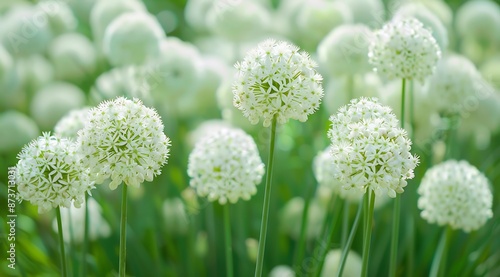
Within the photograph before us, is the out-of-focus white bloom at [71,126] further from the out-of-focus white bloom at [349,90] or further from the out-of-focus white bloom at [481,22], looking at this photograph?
the out-of-focus white bloom at [481,22]

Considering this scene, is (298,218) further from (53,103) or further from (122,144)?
(53,103)

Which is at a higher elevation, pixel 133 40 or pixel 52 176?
pixel 133 40

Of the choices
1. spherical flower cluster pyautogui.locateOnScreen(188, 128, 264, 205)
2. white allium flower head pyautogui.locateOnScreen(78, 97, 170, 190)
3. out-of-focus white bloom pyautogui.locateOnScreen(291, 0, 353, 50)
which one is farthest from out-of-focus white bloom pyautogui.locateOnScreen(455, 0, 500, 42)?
white allium flower head pyautogui.locateOnScreen(78, 97, 170, 190)

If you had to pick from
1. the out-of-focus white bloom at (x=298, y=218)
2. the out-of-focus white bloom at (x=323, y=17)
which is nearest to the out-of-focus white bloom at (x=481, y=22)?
the out-of-focus white bloom at (x=323, y=17)

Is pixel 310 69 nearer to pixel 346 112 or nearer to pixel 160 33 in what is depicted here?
pixel 346 112

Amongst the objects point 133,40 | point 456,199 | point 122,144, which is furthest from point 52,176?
point 456,199
